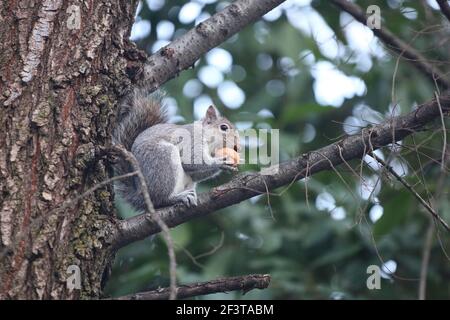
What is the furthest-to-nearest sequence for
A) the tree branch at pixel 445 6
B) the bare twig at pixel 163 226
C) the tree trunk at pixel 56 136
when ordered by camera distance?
the tree branch at pixel 445 6
the tree trunk at pixel 56 136
the bare twig at pixel 163 226

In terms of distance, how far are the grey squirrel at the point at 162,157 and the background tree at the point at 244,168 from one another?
238mm

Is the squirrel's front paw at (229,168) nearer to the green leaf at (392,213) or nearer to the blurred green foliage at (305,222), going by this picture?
the blurred green foliage at (305,222)

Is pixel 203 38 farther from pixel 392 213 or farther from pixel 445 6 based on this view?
pixel 392 213

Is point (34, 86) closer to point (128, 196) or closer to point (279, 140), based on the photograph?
point (128, 196)

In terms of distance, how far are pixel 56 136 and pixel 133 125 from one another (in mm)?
1017

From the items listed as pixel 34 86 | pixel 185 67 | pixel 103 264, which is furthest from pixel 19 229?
pixel 185 67

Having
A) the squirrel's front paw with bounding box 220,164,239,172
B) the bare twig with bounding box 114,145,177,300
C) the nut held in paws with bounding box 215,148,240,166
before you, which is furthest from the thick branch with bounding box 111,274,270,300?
the nut held in paws with bounding box 215,148,240,166

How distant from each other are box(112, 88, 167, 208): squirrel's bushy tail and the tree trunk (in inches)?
17.1

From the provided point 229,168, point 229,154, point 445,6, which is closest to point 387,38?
point 445,6

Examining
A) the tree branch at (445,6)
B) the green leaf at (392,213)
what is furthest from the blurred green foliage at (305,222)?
the tree branch at (445,6)

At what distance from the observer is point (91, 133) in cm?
213

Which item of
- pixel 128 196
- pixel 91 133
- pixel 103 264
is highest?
pixel 128 196

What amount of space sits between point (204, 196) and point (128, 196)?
1039 millimetres

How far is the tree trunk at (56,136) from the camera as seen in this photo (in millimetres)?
1928
